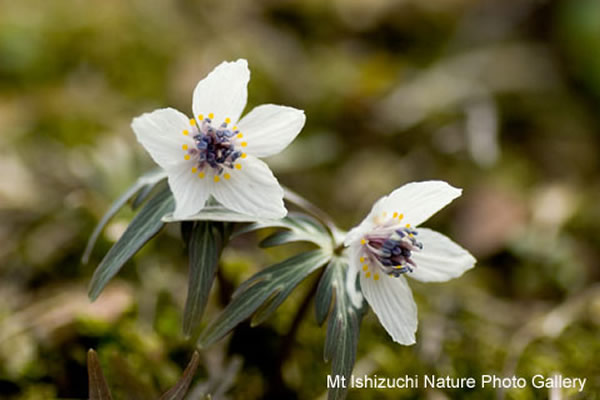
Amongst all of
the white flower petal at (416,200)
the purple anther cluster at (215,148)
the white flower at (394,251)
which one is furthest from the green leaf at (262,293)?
the purple anther cluster at (215,148)

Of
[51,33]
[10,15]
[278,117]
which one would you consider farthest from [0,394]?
[10,15]

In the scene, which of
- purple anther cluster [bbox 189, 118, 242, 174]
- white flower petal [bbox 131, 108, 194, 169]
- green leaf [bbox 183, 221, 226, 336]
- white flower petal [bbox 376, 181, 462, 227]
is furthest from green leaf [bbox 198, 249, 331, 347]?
white flower petal [bbox 131, 108, 194, 169]

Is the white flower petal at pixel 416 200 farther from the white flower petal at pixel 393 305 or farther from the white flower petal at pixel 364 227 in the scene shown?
the white flower petal at pixel 393 305

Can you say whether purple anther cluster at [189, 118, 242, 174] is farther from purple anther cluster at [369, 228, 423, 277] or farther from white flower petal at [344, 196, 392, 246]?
purple anther cluster at [369, 228, 423, 277]

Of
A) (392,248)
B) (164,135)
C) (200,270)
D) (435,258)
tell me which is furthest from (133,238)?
(435,258)

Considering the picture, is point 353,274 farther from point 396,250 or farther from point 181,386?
point 181,386

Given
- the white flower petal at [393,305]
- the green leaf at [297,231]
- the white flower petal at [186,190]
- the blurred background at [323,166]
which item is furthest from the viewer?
the blurred background at [323,166]
